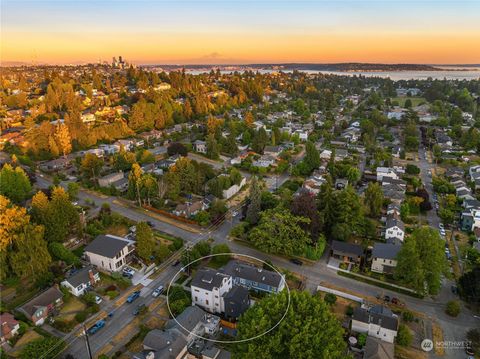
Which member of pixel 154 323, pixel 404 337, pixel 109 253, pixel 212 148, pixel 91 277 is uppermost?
pixel 212 148

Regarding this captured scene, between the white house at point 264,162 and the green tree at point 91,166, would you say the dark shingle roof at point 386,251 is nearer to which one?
the white house at point 264,162

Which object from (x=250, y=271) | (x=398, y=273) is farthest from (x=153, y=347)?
(x=398, y=273)

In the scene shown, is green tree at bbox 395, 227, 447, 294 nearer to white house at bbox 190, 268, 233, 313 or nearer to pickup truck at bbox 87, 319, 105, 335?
white house at bbox 190, 268, 233, 313

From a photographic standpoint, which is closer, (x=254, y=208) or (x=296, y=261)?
(x=296, y=261)

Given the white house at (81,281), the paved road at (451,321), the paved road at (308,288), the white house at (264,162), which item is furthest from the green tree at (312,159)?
the white house at (81,281)

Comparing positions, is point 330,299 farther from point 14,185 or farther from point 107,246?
point 14,185

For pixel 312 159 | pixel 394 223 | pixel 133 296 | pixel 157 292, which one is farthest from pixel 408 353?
pixel 312 159
